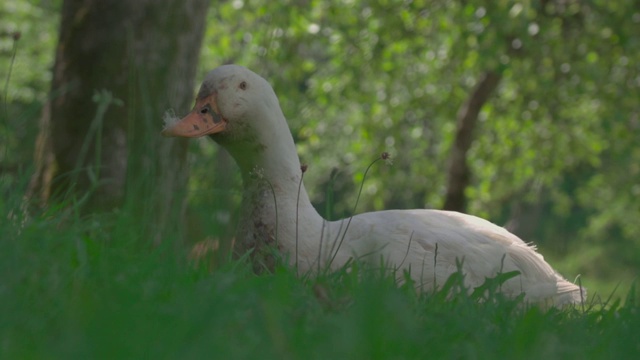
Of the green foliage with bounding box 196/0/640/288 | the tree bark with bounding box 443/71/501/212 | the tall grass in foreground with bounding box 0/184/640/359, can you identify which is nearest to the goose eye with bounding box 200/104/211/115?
the tall grass in foreground with bounding box 0/184/640/359

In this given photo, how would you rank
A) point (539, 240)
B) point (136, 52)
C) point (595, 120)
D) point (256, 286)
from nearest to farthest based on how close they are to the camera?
point (256, 286)
point (136, 52)
point (595, 120)
point (539, 240)

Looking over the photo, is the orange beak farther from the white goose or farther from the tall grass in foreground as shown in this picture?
the tall grass in foreground

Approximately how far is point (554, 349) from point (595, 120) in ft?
38.5

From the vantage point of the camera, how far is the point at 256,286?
100 inches

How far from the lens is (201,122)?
12.6 ft

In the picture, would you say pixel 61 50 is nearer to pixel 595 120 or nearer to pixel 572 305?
pixel 572 305

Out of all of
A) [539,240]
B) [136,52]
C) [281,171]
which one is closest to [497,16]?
[136,52]

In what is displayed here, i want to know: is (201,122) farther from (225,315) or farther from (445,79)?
(445,79)

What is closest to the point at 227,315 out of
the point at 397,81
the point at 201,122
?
the point at 201,122

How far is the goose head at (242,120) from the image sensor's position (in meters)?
3.86

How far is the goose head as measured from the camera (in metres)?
3.86

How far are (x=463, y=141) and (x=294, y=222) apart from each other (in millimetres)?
9433

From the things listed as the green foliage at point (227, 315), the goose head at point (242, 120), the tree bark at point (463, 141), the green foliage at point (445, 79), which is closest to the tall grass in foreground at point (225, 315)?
the green foliage at point (227, 315)

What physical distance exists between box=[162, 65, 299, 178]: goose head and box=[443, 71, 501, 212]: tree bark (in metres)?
8.71
